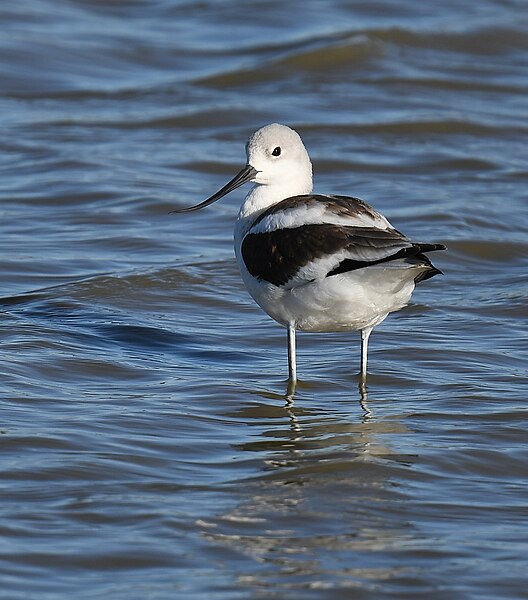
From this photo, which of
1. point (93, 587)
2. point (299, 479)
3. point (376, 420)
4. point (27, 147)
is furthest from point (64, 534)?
point (27, 147)

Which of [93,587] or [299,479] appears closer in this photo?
[93,587]

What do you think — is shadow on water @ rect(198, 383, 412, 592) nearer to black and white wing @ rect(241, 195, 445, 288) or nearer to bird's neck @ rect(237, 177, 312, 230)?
black and white wing @ rect(241, 195, 445, 288)

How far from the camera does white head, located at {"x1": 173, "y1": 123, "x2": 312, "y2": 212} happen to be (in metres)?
7.36

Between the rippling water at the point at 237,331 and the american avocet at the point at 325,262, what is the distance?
0.45 m

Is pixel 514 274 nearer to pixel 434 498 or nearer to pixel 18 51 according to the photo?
pixel 434 498

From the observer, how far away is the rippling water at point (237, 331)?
16.1 feet

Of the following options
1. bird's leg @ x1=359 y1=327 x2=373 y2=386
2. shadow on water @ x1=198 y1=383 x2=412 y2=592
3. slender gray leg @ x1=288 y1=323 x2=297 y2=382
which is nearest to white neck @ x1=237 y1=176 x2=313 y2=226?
slender gray leg @ x1=288 y1=323 x2=297 y2=382

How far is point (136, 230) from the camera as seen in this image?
1030 centimetres

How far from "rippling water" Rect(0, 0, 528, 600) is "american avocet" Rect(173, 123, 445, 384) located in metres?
0.45

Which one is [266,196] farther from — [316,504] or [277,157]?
[316,504]

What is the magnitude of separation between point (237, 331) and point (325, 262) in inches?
75.4

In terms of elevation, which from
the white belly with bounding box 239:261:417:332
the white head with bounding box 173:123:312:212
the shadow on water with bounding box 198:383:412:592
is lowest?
the shadow on water with bounding box 198:383:412:592

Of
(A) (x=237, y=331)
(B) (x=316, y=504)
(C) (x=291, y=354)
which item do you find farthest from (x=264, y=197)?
(B) (x=316, y=504)

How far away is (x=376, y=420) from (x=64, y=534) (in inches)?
80.1
